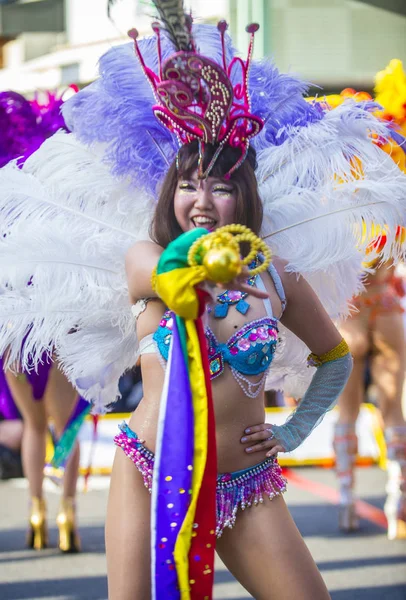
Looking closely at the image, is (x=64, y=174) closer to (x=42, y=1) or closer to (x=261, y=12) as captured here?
(x=261, y=12)

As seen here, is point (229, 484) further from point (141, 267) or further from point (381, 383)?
point (381, 383)

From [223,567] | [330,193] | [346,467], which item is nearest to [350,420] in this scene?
[346,467]

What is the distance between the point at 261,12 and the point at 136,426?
3.73 meters

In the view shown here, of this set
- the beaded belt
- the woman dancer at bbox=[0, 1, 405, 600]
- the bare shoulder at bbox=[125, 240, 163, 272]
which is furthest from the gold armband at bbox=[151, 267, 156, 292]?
the beaded belt

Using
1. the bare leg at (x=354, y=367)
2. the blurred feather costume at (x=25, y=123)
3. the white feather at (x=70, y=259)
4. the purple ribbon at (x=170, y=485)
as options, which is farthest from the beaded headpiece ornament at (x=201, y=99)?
the bare leg at (x=354, y=367)

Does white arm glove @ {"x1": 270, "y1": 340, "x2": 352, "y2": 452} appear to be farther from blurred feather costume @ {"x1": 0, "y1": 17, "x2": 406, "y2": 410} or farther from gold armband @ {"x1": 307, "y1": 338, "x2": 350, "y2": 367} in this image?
blurred feather costume @ {"x1": 0, "y1": 17, "x2": 406, "y2": 410}

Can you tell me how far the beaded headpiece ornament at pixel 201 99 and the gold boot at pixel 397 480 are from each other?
2915 mm

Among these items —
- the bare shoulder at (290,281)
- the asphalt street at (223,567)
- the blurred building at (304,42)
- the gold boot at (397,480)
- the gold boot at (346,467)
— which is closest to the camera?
the bare shoulder at (290,281)

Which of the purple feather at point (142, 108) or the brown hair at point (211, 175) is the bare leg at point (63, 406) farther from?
the brown hair at point (211, 175)

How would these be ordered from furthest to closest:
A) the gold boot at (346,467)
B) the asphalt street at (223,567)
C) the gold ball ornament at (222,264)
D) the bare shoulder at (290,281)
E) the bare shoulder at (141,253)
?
the gold boot at (346,467)
the asphalt street at (223,567)
the bare shoulder at (290,281)
the bare shoulder at (141,253)
the gold ball ornament at (222,264)

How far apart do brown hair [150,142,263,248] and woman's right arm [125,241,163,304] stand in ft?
0.27

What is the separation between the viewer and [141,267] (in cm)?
254

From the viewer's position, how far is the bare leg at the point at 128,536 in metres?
2.43

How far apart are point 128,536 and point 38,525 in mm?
2742
